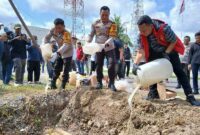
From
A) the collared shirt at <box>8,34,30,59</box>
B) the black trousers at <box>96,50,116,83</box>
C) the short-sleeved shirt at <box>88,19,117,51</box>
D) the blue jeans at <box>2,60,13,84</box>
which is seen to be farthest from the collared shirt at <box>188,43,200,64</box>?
the blue jeans at <box>2,60,13,84</box>

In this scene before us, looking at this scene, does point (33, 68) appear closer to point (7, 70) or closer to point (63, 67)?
point (7, 70)

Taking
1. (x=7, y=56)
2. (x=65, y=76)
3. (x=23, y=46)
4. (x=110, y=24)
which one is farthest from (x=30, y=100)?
(x=7, y=56)

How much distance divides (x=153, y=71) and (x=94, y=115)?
1274 millimetres

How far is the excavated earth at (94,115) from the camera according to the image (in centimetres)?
554

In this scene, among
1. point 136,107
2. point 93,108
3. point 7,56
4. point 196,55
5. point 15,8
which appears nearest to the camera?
point 136,107

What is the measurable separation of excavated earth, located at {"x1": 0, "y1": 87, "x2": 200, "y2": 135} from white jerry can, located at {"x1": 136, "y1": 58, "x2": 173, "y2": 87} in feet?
1.13

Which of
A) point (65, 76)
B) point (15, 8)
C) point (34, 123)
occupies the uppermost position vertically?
point (15, 8)

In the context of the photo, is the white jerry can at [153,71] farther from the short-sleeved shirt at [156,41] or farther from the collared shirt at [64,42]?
the collared shirt at [64,42]

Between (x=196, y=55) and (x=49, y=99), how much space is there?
496 centimetres

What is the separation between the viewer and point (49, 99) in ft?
24.9

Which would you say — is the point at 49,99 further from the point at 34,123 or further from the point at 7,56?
the point at 7,56

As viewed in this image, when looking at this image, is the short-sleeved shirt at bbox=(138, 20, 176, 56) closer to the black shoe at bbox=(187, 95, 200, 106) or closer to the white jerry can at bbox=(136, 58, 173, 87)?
the white jerry can at bbox=(136, 58, 173, 87)

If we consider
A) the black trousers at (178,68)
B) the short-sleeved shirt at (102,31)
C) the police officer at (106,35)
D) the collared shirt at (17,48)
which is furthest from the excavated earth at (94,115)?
the collared shirt at (17,48)

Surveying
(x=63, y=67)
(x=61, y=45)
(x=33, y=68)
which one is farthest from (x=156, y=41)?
(x=33, y=68)
